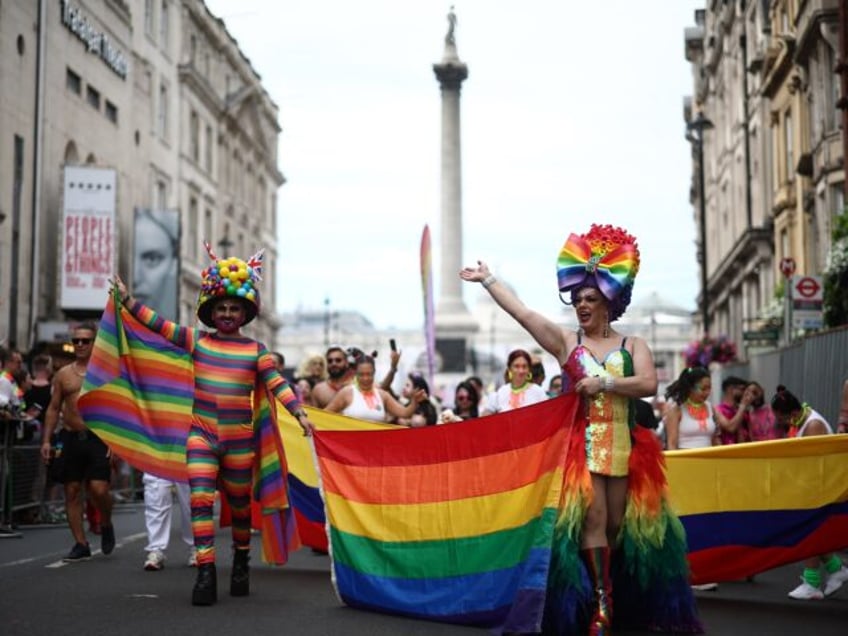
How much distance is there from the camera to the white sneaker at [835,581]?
10.0 m

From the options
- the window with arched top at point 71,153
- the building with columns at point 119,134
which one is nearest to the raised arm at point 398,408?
the building with columns at point 119,134

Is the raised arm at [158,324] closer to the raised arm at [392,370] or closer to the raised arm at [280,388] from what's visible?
the raised arm at [280,388]

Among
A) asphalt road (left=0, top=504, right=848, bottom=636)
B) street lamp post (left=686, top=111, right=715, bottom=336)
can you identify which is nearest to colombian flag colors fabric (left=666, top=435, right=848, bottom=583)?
asphalt road (left=0, top=504, right=848, bottom=636)

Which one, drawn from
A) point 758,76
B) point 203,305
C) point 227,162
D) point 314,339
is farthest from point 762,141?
point 314,339

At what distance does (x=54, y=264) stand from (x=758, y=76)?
2088cm

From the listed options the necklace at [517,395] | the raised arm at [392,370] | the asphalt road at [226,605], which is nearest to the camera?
the asphalt road at [226,605]

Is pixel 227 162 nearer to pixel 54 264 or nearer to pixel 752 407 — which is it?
pixel 54 264

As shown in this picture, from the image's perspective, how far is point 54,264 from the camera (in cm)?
4050

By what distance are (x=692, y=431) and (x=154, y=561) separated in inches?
174

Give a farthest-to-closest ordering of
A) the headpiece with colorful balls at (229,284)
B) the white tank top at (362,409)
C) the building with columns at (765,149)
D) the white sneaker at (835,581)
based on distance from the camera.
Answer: the building with columns at (765,149)
the white tank top at (362,409)
the white sneaker at (835,581)
the headpiece with colorful balls at (229,284)

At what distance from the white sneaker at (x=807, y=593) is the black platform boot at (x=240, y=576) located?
3.57 m

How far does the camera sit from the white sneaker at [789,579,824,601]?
10028mm

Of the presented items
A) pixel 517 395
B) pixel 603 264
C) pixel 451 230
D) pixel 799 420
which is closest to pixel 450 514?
pixel 603 264

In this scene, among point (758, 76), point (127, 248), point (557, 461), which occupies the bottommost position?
point (557, 461)
